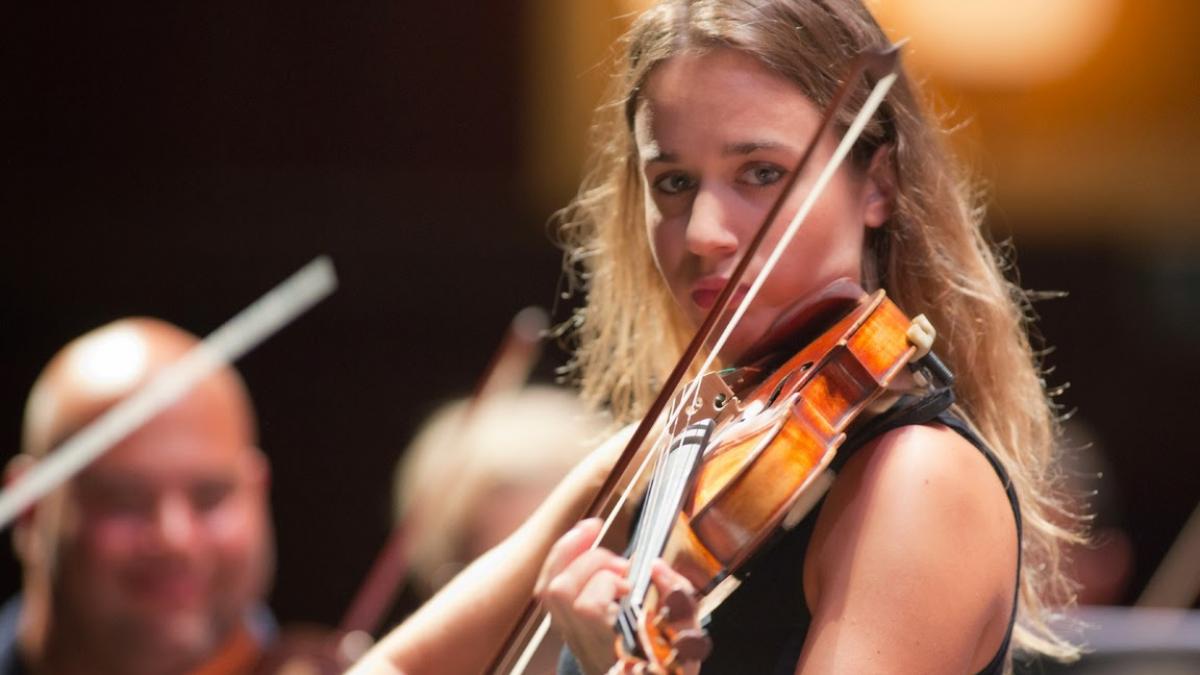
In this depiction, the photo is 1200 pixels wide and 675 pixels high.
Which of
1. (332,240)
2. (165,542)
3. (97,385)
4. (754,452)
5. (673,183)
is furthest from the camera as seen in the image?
(332,240)

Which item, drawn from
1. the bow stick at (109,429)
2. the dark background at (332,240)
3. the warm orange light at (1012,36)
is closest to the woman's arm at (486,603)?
the bow stick at (109,429)

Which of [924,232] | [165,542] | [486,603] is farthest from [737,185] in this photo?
[165,542]

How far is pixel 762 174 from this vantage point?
1.20 metres

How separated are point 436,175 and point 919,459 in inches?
101

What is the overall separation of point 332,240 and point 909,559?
2508mm

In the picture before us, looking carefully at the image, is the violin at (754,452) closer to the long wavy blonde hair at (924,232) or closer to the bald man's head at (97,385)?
the long wavy blonde hair at (924,232)

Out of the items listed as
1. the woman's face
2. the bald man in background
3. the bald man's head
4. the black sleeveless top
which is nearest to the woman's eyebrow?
the woman's face

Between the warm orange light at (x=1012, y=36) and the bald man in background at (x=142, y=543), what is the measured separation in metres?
1.98

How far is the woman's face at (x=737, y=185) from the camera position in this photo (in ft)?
3.89

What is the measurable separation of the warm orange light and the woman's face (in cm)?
237

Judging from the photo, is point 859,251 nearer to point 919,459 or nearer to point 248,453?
point 919,459

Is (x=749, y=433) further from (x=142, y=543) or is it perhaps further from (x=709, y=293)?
(x=142, y=543)

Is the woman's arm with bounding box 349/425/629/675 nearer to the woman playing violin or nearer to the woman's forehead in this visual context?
the woman playing violin

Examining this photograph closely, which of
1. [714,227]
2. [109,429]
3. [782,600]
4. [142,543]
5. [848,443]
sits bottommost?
[142,543]
